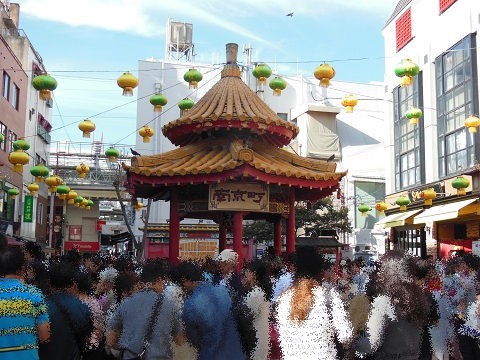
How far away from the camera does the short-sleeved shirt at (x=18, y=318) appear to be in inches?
164

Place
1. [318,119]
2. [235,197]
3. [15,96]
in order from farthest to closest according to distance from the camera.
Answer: [318,119] < [15,96] < [235,197]

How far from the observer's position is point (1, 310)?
4.17 metres

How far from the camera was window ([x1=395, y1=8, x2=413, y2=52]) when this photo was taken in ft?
91.7

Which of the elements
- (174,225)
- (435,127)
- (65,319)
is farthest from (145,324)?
(435,127)

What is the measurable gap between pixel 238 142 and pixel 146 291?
25.2ft

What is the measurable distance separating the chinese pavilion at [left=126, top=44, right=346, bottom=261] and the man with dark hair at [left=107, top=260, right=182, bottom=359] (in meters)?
6.36

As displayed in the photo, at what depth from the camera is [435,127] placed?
2523 centimetres

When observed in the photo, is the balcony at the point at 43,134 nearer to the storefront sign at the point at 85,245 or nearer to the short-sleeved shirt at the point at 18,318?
the storefront sign at the point at 85,245


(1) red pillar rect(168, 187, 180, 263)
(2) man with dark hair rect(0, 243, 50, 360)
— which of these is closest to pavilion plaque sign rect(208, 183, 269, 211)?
(1) red pillar rect(168, 187, 180, 263)

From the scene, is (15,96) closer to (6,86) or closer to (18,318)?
(6,86)

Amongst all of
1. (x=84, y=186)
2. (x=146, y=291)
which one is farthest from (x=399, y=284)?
(x=84, y=186)

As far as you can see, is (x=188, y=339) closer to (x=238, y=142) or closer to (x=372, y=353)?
(x=372, y=353)

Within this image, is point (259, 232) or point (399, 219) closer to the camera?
point (399, 219)

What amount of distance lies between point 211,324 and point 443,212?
62.8ft
